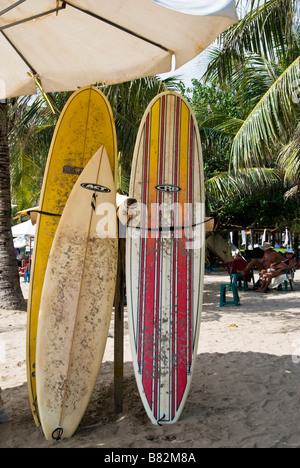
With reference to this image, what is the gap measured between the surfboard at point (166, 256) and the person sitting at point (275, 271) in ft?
22.3

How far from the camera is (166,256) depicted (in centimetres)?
286

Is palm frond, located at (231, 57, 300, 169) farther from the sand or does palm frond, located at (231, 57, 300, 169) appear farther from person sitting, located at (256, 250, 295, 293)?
the sand

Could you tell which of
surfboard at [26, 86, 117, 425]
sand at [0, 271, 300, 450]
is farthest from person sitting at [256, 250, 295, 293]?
surfboard at [26, 86, 117, 425]

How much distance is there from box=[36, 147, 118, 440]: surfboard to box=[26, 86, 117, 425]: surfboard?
1.01 feet

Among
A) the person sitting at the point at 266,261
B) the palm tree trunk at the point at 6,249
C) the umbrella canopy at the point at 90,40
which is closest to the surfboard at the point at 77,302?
the umbrella canopy at the point at 90,40

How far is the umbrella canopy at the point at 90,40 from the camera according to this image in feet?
8.31

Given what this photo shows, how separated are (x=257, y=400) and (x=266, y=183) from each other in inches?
552

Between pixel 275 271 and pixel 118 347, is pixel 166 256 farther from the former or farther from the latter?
pixel 275 271

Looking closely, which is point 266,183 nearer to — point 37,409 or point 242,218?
point 242,218

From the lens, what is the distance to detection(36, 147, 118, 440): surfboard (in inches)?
96.8

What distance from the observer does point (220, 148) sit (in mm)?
13086

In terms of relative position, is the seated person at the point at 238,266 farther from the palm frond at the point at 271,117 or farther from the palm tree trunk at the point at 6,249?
the palm tree trunk at the point at 6,249

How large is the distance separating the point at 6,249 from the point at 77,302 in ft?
14.6
